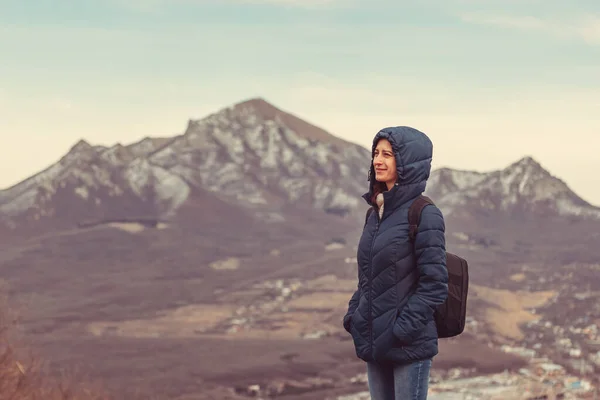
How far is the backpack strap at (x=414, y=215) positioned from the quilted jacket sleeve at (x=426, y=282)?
1.0 inches

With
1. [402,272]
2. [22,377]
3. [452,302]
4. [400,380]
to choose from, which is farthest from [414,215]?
[22,377]

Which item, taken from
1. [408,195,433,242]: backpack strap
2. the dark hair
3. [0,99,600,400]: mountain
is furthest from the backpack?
[0,99,600,400]: mountain

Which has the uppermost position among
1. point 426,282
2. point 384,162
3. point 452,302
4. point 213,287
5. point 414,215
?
point 384,162

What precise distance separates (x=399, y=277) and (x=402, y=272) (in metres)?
0.03

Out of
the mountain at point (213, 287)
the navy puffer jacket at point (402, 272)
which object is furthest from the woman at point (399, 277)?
the mountain at point (213, 287)

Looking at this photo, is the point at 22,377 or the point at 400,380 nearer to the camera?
the point at 400,380

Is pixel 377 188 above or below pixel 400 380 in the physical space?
above

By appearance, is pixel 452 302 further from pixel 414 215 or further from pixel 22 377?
pixel 22 377

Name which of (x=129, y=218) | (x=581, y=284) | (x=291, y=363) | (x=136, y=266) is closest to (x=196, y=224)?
(x=129, y=218)

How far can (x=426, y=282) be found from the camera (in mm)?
5488

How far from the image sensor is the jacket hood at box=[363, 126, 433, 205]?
5609 millimetres

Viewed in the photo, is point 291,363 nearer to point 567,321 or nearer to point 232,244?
point 567,321

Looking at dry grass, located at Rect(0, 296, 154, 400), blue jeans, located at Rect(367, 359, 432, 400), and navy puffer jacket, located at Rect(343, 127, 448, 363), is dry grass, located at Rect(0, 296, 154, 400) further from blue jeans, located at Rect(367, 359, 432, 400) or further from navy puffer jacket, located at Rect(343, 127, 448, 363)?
navy puffer jacket, located at Rect(343, 127, 448, 363)

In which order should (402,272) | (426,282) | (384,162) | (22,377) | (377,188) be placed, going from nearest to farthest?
(426,282) → (402,272) → (384,162) → (377,188) → (22,377)
